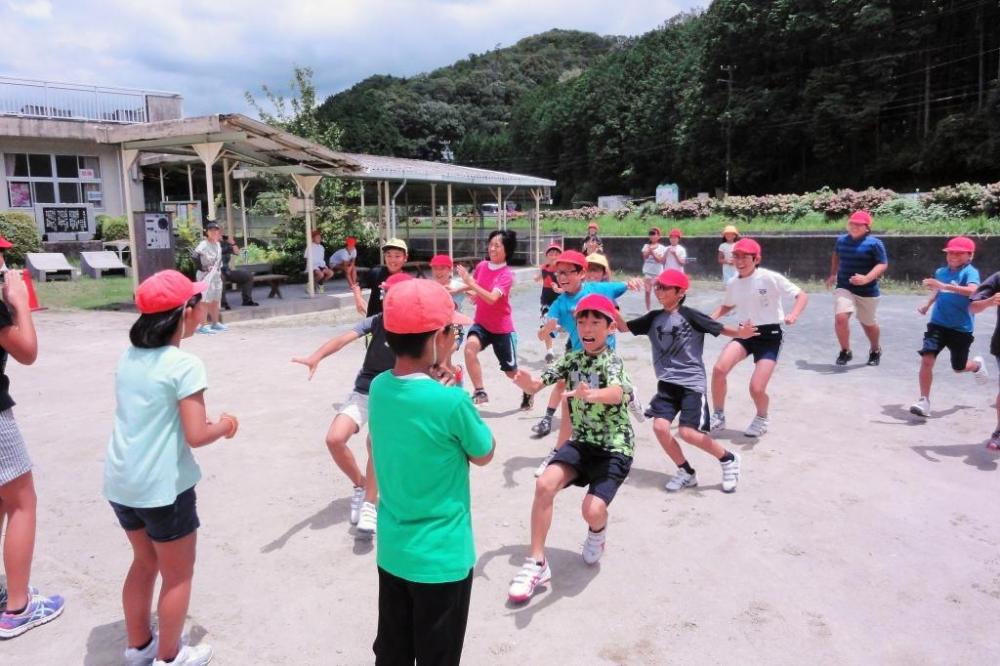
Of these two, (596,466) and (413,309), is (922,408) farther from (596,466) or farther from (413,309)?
(413,309)

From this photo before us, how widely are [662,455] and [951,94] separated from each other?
46.0 m

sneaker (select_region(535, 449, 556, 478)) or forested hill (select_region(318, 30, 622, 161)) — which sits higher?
forested hill (select_region(318, 30, 622, 161))

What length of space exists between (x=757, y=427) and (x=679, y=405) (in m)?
1.62

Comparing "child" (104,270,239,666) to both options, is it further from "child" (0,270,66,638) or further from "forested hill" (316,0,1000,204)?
"forested hill" (316,0,1000,204)

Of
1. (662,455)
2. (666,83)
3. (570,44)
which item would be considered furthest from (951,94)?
(570,44)

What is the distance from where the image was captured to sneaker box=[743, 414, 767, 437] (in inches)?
246

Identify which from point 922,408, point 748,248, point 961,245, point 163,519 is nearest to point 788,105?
point 961,245

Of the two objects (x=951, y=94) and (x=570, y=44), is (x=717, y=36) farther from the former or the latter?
(x=570, y=44)

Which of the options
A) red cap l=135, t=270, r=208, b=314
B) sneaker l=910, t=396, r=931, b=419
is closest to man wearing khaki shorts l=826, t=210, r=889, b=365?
sneaker l=910, t=396, r=931, b=419

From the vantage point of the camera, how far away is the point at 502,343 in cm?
677

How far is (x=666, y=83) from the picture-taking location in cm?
6081

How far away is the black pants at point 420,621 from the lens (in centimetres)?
234

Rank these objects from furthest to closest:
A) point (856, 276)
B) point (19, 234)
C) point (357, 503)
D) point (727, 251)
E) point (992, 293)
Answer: point (19, 234) → point (727, 251) → point (856, 276) → point (992, 293) → point (357, 503)

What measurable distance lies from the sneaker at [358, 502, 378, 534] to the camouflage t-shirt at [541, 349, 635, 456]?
1320 mm
